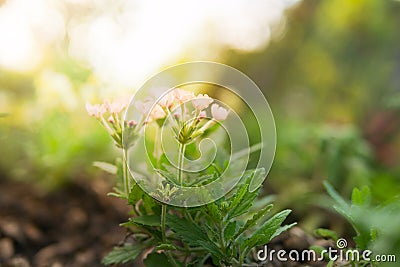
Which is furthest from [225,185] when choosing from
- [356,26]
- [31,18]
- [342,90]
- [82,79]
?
[356,26]

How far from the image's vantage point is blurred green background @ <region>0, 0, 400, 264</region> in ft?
5.05

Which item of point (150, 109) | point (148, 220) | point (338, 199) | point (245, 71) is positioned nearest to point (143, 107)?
point (150, 109)

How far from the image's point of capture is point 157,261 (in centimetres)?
72

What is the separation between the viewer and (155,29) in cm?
191

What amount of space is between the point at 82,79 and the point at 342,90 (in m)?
1.23

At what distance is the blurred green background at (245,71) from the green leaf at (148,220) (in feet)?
1.26

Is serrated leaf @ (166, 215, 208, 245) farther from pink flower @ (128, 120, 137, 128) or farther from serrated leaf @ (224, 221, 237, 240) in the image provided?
pink flower @ (128, 120, 137, 128)

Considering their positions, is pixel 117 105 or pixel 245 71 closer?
pixel 117 105

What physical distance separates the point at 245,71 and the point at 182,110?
1959 millimetres

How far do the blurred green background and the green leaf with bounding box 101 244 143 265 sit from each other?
1.38ft

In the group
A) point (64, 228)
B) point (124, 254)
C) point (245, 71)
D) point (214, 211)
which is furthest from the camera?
point (245, 71)

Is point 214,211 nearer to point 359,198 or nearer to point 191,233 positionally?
point 191,233

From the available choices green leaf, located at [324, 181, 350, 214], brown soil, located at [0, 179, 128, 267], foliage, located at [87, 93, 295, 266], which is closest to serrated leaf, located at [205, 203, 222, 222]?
foliage, located at [87, 93, 295, 266]

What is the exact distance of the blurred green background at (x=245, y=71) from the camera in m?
1.54
